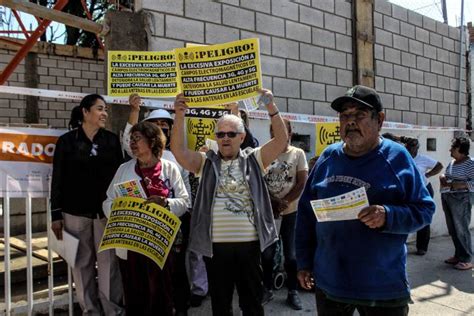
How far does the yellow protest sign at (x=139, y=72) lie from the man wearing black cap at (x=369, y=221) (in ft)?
6.35

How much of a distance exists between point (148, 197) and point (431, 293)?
3324 millimetres

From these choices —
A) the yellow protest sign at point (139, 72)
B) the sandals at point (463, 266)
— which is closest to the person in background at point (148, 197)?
the yellow protest sign at point (139, 72)

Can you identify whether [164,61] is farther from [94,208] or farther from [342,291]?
[342,291]

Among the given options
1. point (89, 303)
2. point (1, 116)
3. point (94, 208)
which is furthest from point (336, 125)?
point (1, 116)

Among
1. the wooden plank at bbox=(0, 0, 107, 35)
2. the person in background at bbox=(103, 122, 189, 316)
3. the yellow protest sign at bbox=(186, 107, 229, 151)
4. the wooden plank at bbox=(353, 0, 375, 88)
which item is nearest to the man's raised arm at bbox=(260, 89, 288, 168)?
the person in background at bbox=(103, 122, 189, 316)

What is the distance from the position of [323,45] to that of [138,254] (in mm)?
4432

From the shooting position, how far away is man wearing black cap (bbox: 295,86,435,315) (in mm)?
2010

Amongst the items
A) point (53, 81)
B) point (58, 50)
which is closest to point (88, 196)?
point (53, 81)

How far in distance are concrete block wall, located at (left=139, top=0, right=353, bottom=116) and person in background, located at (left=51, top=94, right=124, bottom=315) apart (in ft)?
4.62

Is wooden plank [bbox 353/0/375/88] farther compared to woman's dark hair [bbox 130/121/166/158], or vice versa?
wooden plank [bbox 353/0/375/88]

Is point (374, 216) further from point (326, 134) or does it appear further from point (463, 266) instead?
point (463, 266)

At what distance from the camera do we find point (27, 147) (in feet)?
10.7

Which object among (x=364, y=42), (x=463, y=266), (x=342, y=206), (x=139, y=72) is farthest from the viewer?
(x=364, y=42)

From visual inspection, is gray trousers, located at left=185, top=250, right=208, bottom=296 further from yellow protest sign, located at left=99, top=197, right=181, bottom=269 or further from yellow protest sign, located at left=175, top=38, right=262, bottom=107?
yellow protest sign, located at left=175, top=38, right=262, bottom=107
